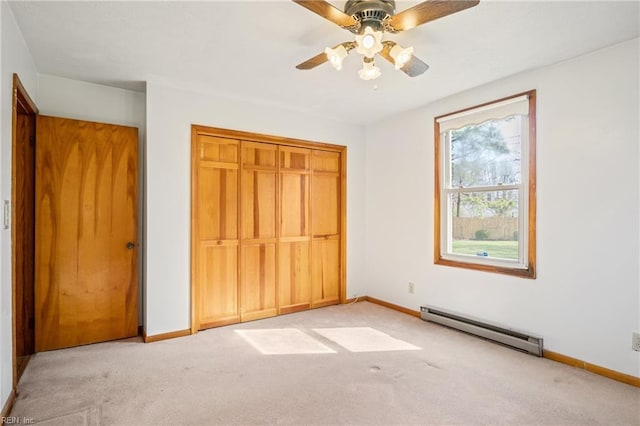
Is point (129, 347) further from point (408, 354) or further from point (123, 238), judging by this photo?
point (408, 354)

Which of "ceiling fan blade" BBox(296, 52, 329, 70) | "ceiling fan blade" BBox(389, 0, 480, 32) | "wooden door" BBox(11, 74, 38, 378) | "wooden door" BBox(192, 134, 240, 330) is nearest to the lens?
"ceiling fan blade" BBox(389, 0, 480, 32)

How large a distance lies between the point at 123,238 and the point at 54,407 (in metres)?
1.55

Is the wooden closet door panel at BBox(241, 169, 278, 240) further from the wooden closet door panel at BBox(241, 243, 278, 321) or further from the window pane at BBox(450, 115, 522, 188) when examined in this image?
the window pane at BBox(450, 115, 522, 188)

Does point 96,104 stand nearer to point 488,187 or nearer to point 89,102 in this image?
point 89,102

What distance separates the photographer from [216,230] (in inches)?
145

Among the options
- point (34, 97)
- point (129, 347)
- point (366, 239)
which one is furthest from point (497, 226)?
point (34, 97)

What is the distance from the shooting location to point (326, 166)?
4.53m

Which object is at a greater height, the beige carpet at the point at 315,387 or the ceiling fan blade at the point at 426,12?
the ceiling fan blade at the point at 426,12

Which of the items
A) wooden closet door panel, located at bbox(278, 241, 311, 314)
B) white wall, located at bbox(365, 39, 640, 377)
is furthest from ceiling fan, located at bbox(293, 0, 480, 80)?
wooden closet door panel, located at bbox(278, 241, 311, 314)

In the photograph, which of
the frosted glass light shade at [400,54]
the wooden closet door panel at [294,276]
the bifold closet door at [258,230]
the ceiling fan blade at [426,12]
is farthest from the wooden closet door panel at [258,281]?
the ceiling fan blade at [426,12]

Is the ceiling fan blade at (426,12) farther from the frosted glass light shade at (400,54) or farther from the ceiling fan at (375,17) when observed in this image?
the frosted glass light shade at (400,54)

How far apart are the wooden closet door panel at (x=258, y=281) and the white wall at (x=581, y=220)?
205 centimetres

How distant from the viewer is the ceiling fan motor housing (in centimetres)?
188

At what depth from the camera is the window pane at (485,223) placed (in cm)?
322
